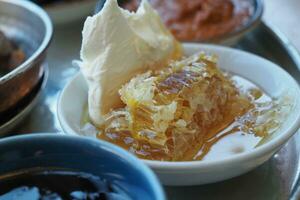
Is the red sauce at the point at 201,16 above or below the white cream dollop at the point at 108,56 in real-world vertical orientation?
below

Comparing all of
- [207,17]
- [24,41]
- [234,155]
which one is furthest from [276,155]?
[24,41]

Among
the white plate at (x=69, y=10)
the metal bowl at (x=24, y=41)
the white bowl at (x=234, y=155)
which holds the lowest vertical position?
the white plate at (x=69, y=10)

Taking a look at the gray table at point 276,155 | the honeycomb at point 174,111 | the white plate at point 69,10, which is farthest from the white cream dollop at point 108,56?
the white plate at point 69,10

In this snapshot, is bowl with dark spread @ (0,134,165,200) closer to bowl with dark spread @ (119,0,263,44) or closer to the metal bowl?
the metal bowl

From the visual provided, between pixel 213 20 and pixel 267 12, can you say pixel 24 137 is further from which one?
pixel 267 12

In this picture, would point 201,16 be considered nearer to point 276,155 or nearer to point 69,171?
point 276,155

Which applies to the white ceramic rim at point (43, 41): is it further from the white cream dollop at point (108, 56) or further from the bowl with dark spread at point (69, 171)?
the bowl with dark spread at point (69, 171)

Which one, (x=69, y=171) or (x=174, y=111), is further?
(x=174, y=111)

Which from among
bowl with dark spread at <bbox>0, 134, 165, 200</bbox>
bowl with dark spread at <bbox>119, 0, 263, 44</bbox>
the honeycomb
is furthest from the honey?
bowl with dark spread at <bbox>119, 0, 263, 44</bbox>
